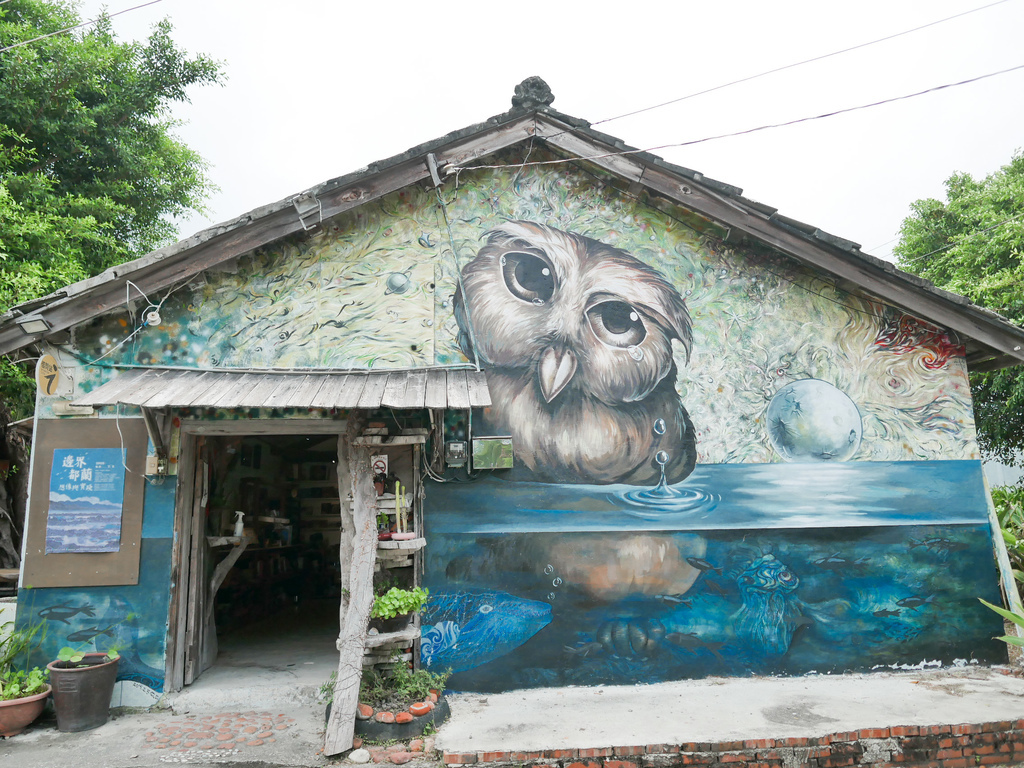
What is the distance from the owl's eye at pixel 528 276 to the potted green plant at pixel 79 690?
5.08 metres

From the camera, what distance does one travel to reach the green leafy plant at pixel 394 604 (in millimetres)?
5523

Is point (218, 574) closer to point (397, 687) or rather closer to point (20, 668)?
point (20, 668)

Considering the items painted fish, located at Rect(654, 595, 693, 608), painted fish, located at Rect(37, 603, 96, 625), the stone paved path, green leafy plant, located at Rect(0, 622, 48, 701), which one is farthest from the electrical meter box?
green leafy plant, located at Rect(0, 622, 48, 701)

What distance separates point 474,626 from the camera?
6.27 m

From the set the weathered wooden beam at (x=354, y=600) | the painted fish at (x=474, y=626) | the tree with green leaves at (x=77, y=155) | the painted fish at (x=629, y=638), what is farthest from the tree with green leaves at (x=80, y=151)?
the painted fish at (x=629, y=638)

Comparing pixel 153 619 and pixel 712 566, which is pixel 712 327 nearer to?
pixel 712 566

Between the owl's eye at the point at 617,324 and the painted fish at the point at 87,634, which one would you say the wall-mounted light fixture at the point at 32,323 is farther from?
the owl's eye at the point at 617,324

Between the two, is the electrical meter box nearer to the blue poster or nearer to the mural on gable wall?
the mural on gable wall

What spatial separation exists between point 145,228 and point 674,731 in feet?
44.9

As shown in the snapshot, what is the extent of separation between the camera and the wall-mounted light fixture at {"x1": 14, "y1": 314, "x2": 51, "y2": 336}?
222 inches

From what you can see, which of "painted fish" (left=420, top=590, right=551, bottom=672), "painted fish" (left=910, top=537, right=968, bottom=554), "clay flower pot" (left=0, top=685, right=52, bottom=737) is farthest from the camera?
"painted fish" (left=910, top=537, right=968, bottom=554)

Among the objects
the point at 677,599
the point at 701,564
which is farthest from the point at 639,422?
the point at 677,599

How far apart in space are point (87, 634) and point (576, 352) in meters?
5.30

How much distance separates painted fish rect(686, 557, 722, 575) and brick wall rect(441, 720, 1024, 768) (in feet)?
5.91
